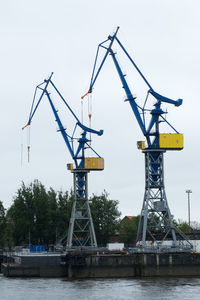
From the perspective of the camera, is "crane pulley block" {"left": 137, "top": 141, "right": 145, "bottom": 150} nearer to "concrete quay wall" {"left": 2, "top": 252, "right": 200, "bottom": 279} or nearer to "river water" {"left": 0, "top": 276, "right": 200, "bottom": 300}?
"concrete quay wall" {"left": 2, "top": 252, "right": 200, "bottom": 279}

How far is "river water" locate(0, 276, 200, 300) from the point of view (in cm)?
6197

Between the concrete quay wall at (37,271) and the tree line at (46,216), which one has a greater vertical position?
the tree line at (46,216)

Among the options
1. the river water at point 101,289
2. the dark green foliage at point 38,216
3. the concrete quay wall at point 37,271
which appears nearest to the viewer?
the river water at point 101,289

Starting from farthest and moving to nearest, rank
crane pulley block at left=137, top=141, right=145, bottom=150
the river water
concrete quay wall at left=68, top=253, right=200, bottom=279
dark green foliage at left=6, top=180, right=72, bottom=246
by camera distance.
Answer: dark green foliage at left=6, top=180, right=72, bottom=246 < crane pulley block at left=137, top=141, right=145, bottom=150 < concrete quay wall at left=68, top=253, right=200, bottom=279 < the river water

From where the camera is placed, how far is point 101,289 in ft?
223

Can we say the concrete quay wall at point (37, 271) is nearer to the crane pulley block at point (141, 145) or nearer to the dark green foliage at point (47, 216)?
the crane pulley block at point (141, 145)

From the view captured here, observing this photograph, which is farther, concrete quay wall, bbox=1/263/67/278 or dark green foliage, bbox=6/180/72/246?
dark green foliage, bbox=6/180/72/246

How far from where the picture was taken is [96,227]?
12738cm

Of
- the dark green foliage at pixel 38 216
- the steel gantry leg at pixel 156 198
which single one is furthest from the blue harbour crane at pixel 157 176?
the dark green foliage at pixel 38 216

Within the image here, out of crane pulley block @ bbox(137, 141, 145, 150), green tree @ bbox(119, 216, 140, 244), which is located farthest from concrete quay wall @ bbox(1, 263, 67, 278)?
→ green tree @ bbox(119, 216, 140, 244)

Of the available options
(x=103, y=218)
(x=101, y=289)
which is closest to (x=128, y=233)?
(x=103, y=218)

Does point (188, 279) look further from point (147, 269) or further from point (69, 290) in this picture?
point (69, 290)

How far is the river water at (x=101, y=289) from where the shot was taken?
62.0 m

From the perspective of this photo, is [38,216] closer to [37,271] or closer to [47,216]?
[47,216]
